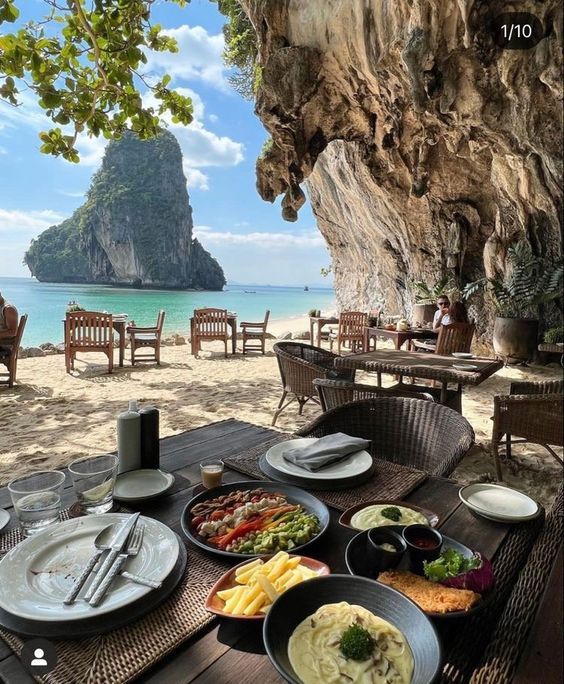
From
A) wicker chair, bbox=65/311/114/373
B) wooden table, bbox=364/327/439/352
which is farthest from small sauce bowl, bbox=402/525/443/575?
wicker chair, bbox=65/311/114/373

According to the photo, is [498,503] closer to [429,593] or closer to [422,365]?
[429,593]

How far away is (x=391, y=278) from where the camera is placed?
11008mm

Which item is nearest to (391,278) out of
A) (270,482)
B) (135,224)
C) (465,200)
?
(465,200)

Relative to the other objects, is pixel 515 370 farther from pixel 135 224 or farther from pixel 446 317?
pixel 135 224

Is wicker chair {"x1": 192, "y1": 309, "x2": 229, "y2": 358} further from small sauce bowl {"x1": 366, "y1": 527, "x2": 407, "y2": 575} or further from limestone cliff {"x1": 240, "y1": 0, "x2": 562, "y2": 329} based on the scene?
small sauce bowl {"x1": 366, "y1": 527, "x2": 407, "y2": 575}

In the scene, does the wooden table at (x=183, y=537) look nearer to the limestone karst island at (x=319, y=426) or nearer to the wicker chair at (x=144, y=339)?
the limestone karst island at (x=319, y=426)

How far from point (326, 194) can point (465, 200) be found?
14.8 feet

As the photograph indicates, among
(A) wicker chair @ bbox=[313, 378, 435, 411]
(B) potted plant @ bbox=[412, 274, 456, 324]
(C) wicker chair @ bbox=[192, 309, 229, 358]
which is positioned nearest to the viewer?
(A) wicker chair @ bbox=[313, 378, 435, 411]

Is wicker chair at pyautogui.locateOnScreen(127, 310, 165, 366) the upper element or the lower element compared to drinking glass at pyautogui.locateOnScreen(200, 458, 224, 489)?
lower

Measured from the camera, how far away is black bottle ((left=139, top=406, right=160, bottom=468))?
127cm

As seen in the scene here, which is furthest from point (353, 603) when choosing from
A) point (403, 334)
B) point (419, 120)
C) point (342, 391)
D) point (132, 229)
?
point (132, 229)

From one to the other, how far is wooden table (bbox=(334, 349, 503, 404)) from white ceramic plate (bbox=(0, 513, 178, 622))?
105 inches

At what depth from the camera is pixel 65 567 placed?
0.82 m

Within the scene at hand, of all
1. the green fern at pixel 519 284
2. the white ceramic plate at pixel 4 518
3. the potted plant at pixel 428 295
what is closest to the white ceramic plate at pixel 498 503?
the white ceramic plate at pixel 4 518
